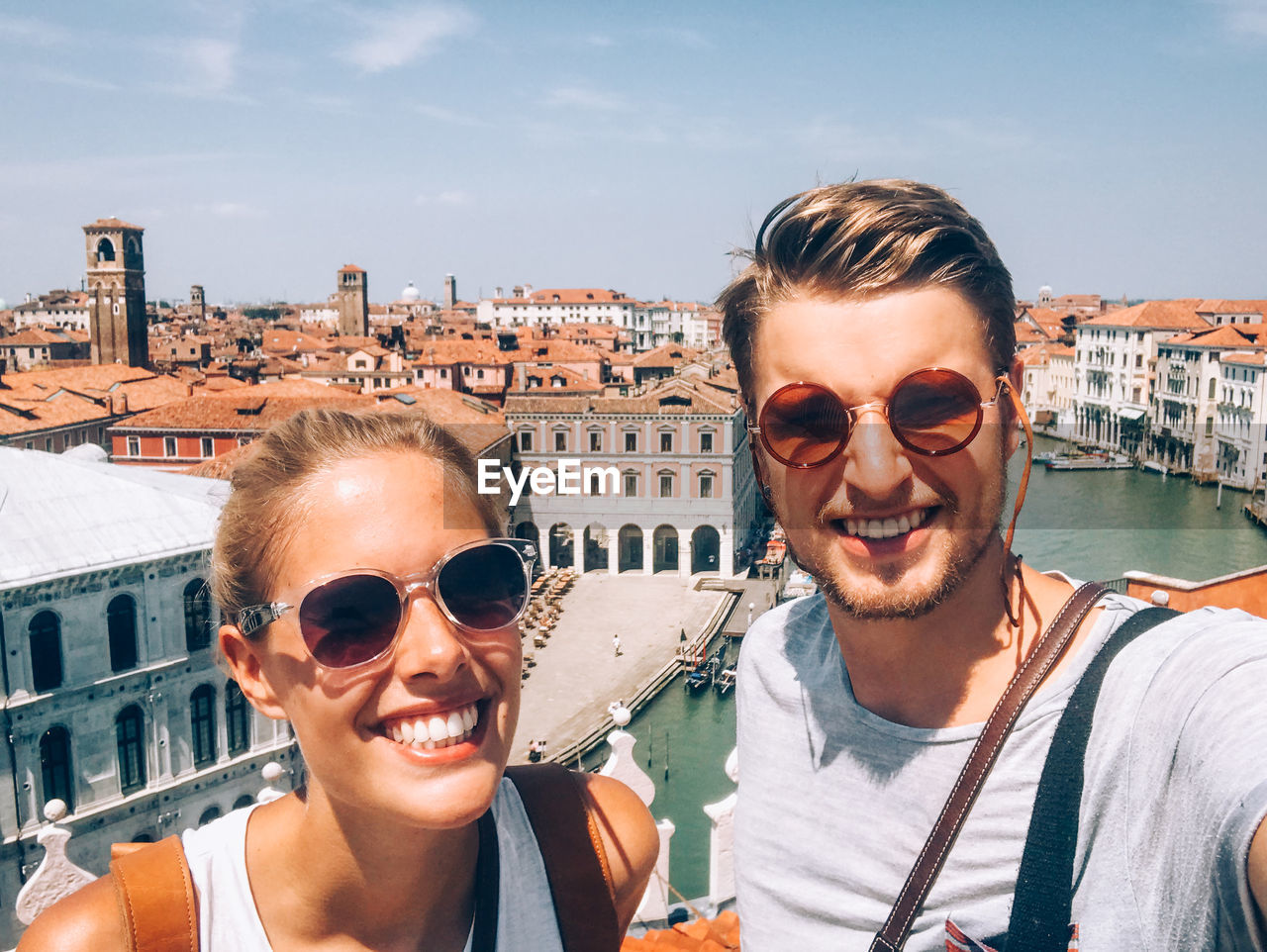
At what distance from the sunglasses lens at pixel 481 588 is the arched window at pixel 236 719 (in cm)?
856

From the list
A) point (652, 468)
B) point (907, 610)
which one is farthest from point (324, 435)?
point (652, 468)

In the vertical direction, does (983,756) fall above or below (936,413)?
below

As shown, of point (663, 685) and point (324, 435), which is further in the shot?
point (663, 685)

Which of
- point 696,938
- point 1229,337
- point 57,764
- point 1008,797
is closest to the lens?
point 1008,797

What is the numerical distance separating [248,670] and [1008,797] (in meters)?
0.76

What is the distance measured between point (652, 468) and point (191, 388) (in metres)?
12.5

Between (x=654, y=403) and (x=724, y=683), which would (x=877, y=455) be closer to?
(x=724, y=683)

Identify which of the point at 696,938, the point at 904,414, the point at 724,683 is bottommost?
the point at 724,683

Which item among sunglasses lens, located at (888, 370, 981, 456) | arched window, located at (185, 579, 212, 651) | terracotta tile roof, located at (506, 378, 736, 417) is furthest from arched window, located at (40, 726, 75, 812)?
terracotta tile roof, located at (506, 378, 736, 417)

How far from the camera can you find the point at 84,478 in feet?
27.3

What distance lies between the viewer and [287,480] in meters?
1.01

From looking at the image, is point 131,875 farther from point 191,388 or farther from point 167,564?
point 191,388

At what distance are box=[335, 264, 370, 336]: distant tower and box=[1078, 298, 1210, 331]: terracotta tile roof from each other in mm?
32380

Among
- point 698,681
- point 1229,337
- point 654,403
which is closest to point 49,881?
point 698,681
